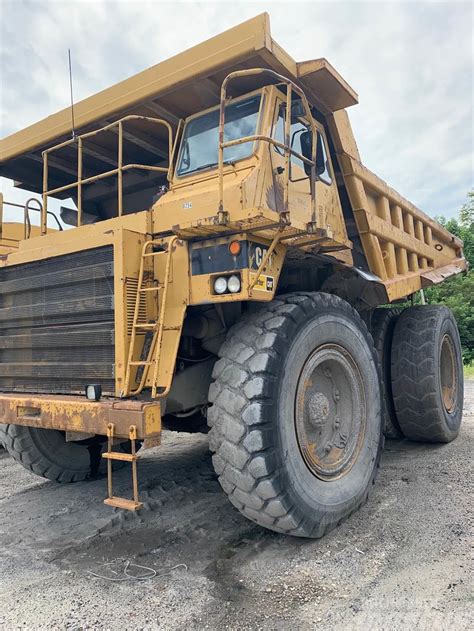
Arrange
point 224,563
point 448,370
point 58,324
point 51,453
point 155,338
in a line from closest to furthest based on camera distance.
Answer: point 224,563 < point 155,338 < point 58,324 < point 51,453 < point 448,370

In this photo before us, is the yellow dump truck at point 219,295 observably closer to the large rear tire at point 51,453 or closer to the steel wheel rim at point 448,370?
the large rear tire at point 51,453

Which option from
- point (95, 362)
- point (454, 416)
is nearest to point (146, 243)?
point (95, 362)

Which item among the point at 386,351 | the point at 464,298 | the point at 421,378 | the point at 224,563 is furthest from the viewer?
the point at 464,298

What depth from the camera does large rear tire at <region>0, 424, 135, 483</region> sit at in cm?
448

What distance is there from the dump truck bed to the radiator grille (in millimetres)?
1427

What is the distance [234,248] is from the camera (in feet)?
10.2

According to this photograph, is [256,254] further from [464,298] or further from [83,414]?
[464,298]

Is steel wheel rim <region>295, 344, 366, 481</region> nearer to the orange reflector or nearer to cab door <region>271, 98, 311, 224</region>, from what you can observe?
the orange reflector

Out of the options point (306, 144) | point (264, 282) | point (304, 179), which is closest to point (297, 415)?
point (264, 282)

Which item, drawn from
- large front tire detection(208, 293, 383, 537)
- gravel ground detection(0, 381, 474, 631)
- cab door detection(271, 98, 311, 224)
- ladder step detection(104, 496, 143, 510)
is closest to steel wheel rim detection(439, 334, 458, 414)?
gravel ground detection(0, 381, 474, 631)

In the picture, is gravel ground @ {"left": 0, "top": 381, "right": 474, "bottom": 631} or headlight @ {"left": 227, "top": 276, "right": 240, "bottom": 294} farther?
headlight @ {"left": 227, "top": 276, "right": 240, "bottom": 294}

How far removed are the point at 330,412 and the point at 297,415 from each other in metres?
0.59

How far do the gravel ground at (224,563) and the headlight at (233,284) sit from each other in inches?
62.8

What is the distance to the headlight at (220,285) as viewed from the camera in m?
3.10
